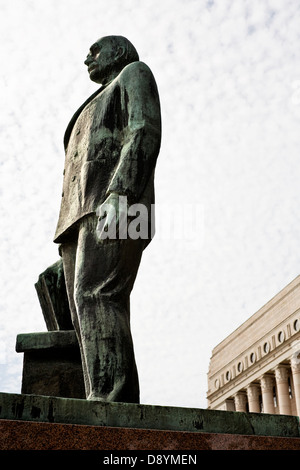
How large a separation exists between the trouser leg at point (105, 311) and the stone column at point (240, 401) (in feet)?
157

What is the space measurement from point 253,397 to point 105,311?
4603 centimetres

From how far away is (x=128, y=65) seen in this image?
469cm

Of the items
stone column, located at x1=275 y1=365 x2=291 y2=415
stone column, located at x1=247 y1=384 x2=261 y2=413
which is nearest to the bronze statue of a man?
stone column, located at x1=275 y1=365 x2=291 y2=415

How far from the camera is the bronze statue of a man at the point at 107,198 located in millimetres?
3838

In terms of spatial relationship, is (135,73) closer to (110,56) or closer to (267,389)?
(110,56)

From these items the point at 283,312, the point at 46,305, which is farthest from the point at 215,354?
the point at 46,305

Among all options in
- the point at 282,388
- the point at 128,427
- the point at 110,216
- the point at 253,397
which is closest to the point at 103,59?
the point at 110,216

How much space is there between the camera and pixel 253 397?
157 feet

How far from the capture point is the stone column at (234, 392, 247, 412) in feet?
164

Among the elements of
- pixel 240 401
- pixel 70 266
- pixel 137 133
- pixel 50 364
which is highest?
pixel 240 401

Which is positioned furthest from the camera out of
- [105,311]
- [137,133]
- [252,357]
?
[252,357]

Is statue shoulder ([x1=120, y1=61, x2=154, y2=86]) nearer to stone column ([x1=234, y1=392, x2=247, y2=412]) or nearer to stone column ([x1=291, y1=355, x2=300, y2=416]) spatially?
stone column ([x1=291, y1=355, x2=300, y2=416])

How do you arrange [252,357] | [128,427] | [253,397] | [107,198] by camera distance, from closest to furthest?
[128,427] < [107,198] < [253,397] < [252,357]
